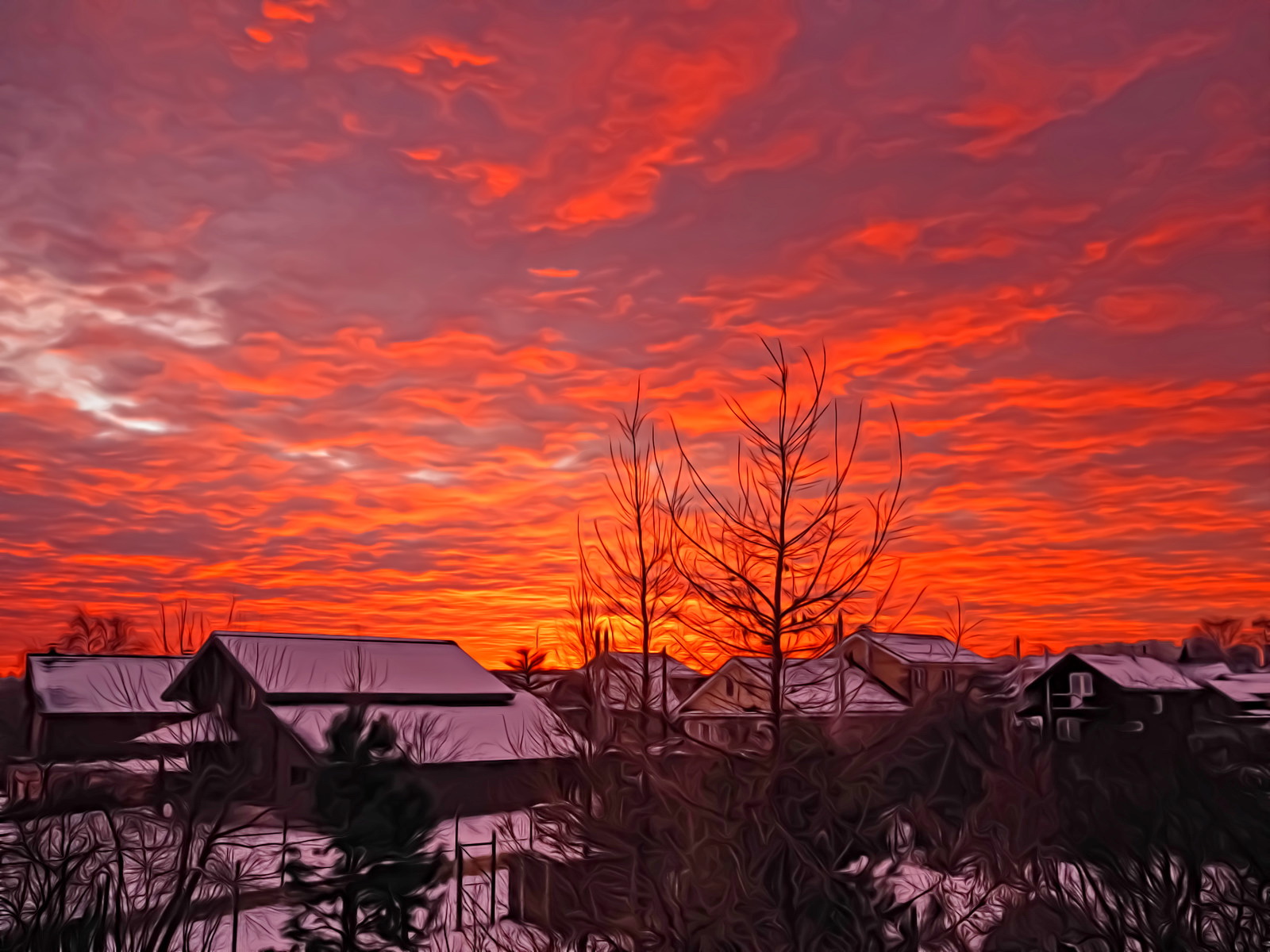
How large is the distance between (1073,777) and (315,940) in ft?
37.1

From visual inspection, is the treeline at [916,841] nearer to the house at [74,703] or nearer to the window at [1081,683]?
the window at [1081,683]

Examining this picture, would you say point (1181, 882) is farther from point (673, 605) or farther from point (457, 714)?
point (457, 714)

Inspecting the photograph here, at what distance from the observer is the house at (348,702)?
32469 mm

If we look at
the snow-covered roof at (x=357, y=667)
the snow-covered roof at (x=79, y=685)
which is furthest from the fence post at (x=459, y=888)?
the snow-covered roof at (x=79, y=685)

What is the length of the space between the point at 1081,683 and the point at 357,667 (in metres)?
26.4

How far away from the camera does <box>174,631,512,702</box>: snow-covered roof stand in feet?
116

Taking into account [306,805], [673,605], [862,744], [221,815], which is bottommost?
[306,805]

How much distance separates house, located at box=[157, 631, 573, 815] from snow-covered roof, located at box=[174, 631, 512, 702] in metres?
0.04

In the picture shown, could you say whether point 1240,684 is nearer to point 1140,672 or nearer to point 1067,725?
point 1067,725

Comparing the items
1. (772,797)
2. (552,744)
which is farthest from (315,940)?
(772,797)

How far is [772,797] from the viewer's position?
487 inches

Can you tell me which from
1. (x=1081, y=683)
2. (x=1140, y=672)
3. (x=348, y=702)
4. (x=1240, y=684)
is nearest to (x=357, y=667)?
(x=348, y=702)

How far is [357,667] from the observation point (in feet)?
122

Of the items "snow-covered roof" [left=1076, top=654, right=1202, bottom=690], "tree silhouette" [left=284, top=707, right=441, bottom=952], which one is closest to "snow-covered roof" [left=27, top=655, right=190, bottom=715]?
"tree silhouette" [left=284, top=707, right=441, bottom=952]
